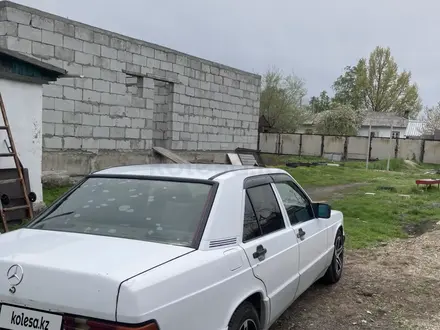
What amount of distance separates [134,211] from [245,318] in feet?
3.48

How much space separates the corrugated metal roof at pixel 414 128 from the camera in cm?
5397

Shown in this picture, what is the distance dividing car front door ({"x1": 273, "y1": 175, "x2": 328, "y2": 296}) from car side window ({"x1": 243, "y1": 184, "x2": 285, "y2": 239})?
0.73 feet

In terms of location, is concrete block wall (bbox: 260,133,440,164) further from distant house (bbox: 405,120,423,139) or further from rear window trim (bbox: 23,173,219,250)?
rear window trim (bbox: 23,173,219,250)

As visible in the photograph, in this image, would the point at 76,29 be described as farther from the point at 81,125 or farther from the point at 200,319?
the point at 200,319

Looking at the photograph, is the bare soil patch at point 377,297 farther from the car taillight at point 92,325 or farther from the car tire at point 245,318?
the car taillight at point 92,325

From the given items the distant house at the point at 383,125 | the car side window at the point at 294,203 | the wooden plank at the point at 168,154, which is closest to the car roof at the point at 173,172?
the car side window at the point at 294,203

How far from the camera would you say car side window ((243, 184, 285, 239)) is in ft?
11.5

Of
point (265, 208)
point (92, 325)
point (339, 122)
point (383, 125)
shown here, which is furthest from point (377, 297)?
point (383, 125)

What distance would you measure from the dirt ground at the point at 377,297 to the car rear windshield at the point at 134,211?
1799 millimetres

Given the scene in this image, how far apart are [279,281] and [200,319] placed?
122cm

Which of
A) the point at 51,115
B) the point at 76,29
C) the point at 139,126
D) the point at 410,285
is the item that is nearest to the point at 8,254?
the point at 410,285

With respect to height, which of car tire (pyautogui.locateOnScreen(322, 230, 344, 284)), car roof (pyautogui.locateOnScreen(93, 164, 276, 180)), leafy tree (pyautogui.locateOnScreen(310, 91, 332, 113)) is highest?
leafy tree (pyautogui.locateOnScreen(310, 91, 332, 113))

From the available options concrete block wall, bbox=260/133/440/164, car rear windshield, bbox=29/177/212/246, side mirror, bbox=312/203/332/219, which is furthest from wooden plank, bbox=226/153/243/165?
concrete block wall, bbox=260/133/440/164

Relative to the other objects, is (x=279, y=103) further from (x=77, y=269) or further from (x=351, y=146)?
(x=77, y=269)
